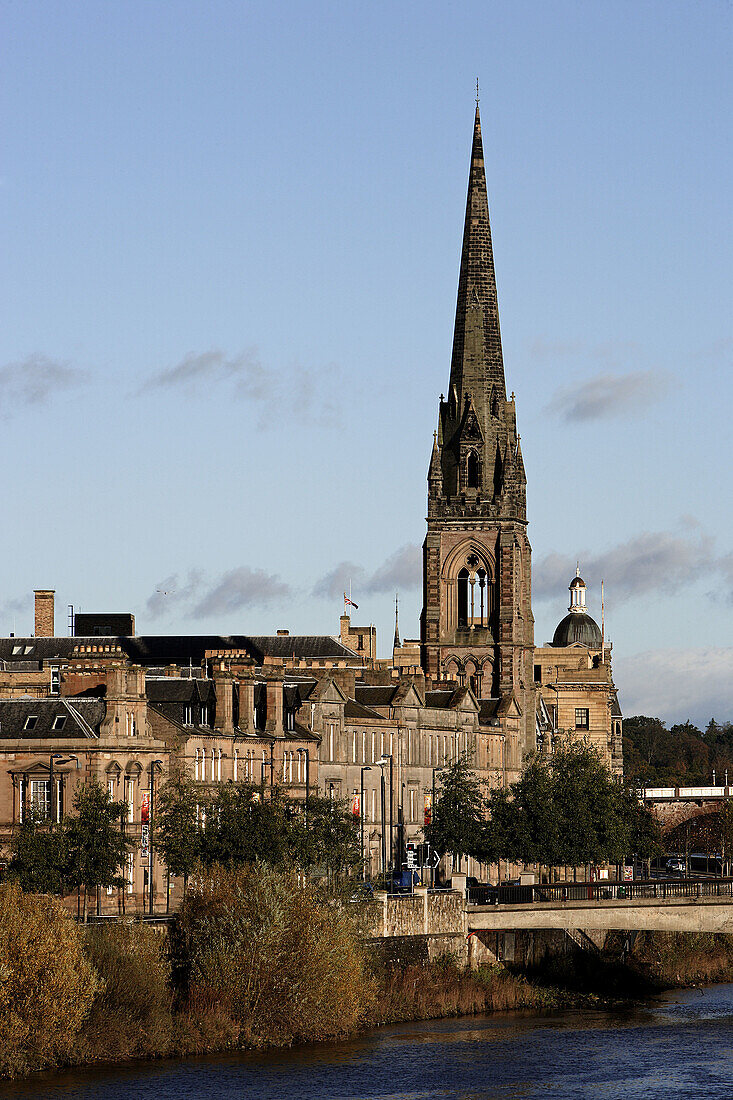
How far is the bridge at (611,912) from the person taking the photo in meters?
122

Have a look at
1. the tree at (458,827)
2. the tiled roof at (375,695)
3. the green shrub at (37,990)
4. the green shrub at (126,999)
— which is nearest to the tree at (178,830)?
the green shrub at (126,999)

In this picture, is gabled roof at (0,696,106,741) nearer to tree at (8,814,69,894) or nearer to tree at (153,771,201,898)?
tree at (153,771,201,898)

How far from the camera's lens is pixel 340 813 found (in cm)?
13112

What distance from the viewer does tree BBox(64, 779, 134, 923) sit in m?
109

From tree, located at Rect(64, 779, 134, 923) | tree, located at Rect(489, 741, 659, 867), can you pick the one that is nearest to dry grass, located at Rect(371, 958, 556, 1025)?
tree, located at Rect(64, 779, 134, 923)

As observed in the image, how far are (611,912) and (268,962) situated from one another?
27128 millimetres

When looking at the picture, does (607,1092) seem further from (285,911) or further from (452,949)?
(452,949)

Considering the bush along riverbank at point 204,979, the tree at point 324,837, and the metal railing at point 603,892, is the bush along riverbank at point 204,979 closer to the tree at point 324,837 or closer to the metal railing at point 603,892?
the tree at point 324,837

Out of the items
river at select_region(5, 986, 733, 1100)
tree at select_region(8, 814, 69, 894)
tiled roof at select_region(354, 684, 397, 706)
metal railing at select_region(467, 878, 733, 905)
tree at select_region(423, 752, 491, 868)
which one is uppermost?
tiled roof at select_region(354, 684, 397, 706)

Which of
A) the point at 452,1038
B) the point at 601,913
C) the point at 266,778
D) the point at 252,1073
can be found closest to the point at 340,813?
the point at 266,778

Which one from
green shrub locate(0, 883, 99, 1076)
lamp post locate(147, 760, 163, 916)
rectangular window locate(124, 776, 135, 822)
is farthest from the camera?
rectangular window locate(124, 776, 135, 822)

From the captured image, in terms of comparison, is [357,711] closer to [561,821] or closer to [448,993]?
[561,821]

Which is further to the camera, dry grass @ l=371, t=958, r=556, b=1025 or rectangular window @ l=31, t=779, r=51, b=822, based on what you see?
rectangular window @ l=31, t=779, r=51, b=822

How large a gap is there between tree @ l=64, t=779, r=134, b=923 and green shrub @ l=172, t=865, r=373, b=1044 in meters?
6.00
